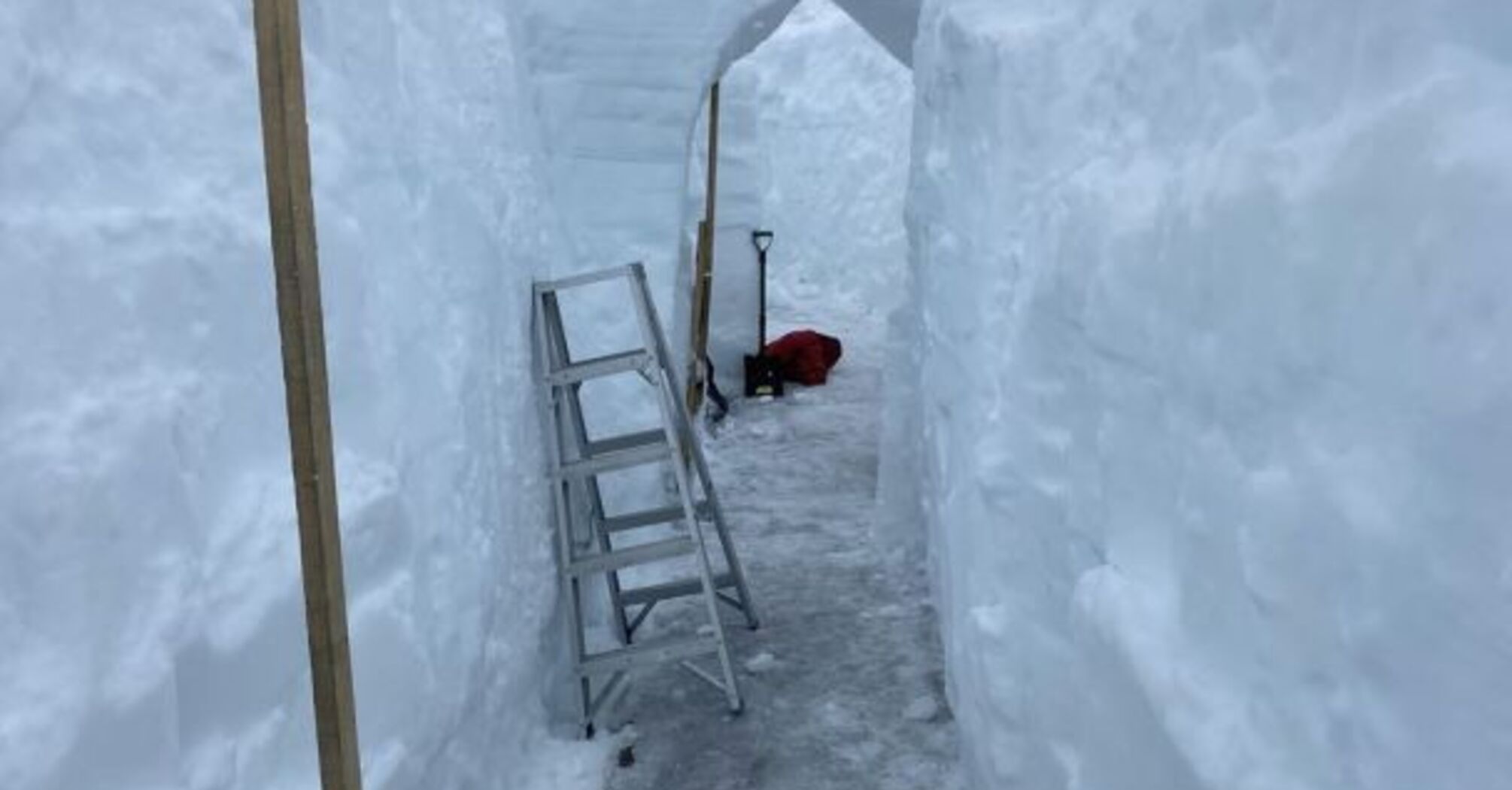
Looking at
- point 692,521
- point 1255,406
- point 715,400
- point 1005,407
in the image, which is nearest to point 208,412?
point 1255,406

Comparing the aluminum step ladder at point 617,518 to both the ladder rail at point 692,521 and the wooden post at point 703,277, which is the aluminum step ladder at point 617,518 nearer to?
the ladder rail at point 692,521

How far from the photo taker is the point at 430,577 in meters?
3.03

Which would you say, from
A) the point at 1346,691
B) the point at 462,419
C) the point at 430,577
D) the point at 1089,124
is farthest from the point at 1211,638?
the point at 462,419

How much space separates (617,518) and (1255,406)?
10.7 feet

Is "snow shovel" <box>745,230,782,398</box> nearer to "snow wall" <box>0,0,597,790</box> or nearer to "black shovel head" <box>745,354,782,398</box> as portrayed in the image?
"black shovel head" <box>745,354,782,398</box>

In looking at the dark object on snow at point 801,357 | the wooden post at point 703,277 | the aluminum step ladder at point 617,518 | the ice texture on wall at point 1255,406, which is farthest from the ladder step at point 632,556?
the dark object on snow at point 801,357

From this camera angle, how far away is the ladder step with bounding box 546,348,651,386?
4.30 metres

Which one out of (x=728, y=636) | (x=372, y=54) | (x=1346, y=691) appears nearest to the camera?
(x=1346, y=691)

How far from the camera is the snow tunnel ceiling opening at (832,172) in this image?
13.3 metres

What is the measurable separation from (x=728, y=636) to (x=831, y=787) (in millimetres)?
1215

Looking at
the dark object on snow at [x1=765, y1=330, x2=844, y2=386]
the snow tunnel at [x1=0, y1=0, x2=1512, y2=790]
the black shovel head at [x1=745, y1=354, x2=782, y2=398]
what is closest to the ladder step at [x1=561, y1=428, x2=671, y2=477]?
the snow tunnel at [x1=0, y1=0, x2=1512, y2=790]

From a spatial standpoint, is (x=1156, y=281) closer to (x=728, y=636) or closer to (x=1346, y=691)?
(x=1346, y=691)

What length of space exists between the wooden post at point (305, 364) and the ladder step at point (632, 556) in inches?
101

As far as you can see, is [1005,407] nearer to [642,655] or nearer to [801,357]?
[642,655]
